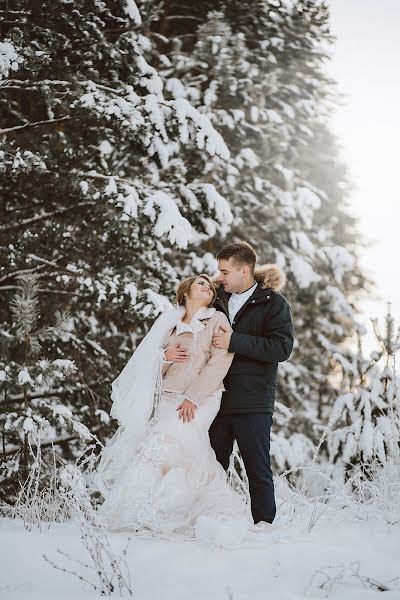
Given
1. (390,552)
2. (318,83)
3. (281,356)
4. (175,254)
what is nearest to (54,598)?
(390,552)

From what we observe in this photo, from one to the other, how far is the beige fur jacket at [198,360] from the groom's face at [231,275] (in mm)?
252

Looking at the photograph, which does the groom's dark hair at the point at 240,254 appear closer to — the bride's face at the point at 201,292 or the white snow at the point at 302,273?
the bride's face at the point at 201,292

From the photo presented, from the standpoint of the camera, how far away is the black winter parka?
4023mm

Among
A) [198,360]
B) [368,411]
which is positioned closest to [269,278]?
[198,360]

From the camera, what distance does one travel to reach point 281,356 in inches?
159

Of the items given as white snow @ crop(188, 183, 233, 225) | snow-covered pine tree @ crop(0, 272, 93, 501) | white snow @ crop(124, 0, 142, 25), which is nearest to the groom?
snow-covered pine tree @ crop(0, 272, 93, 501)

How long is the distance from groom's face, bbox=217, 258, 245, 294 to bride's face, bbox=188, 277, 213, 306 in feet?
0.49

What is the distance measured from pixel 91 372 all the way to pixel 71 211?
1939 millimetres

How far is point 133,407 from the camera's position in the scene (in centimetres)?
405

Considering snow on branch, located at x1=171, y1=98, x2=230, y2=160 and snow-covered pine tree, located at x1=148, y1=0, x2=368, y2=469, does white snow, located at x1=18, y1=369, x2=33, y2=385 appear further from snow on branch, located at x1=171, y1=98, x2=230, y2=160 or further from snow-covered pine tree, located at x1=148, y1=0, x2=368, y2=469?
snow-covered pine tree, located at x1=148, y1=0, x2=368, y2=469

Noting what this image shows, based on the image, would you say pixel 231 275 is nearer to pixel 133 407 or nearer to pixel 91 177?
pixel 133 407

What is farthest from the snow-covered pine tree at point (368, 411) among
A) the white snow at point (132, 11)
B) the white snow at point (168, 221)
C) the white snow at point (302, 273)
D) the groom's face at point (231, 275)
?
the white snow at point (132, 11)

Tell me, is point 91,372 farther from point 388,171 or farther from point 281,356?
point 388,171

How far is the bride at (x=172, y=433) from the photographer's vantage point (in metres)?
3.80
